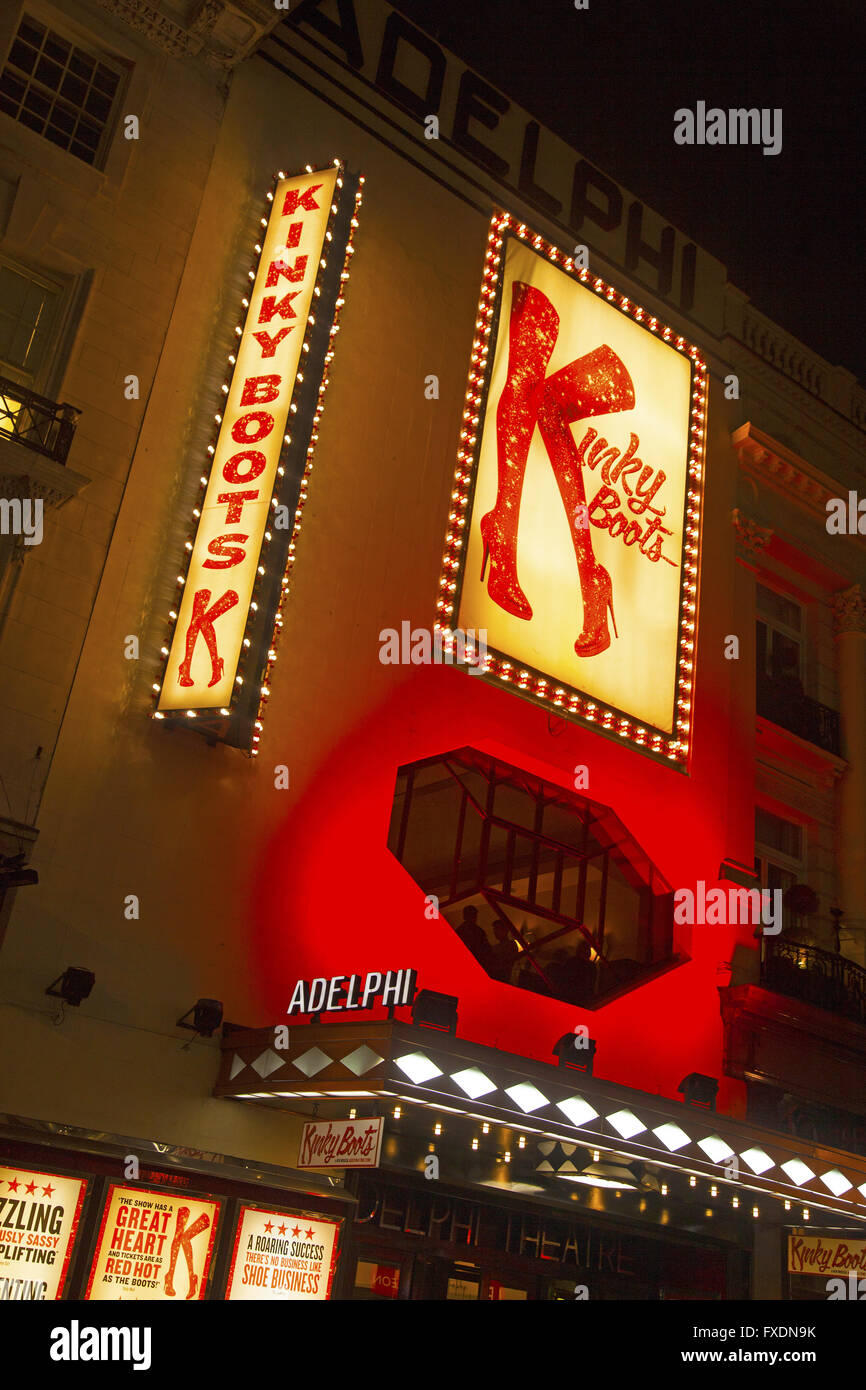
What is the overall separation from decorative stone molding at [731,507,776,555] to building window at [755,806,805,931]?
456 centimetres

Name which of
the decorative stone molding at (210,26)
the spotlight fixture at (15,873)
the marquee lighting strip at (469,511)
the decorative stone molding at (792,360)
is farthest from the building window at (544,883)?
the decorative stone molding at (792,360)

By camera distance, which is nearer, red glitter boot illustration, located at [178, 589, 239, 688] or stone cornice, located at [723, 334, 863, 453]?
red glitter boot illustration, located at [178, 589, 239, 688]

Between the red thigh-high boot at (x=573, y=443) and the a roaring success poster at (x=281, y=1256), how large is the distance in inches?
327

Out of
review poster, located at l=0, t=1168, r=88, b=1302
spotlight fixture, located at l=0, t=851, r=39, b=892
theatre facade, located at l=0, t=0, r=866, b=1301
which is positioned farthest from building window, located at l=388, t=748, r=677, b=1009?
review poster, located at l=0, t=1168, r=88, b=1302

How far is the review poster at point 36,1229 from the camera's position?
Answer: 10.1 m

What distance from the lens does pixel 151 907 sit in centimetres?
1200

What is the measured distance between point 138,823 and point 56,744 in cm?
117

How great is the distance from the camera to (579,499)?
1736 cm

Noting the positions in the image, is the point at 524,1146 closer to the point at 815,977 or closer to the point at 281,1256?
the point at 281,1256

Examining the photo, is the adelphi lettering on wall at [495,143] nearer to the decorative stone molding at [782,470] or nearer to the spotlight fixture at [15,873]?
the decorative stone molding at [782,470]

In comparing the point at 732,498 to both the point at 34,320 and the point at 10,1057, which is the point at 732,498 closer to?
the point at 34,320

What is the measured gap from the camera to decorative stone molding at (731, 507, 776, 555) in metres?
20.4

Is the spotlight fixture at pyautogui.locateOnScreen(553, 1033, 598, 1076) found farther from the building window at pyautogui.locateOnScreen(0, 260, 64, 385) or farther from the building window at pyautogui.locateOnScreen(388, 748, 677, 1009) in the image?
the building window at pyautogui.locateOnScreen(0, 260, 64, 385)
